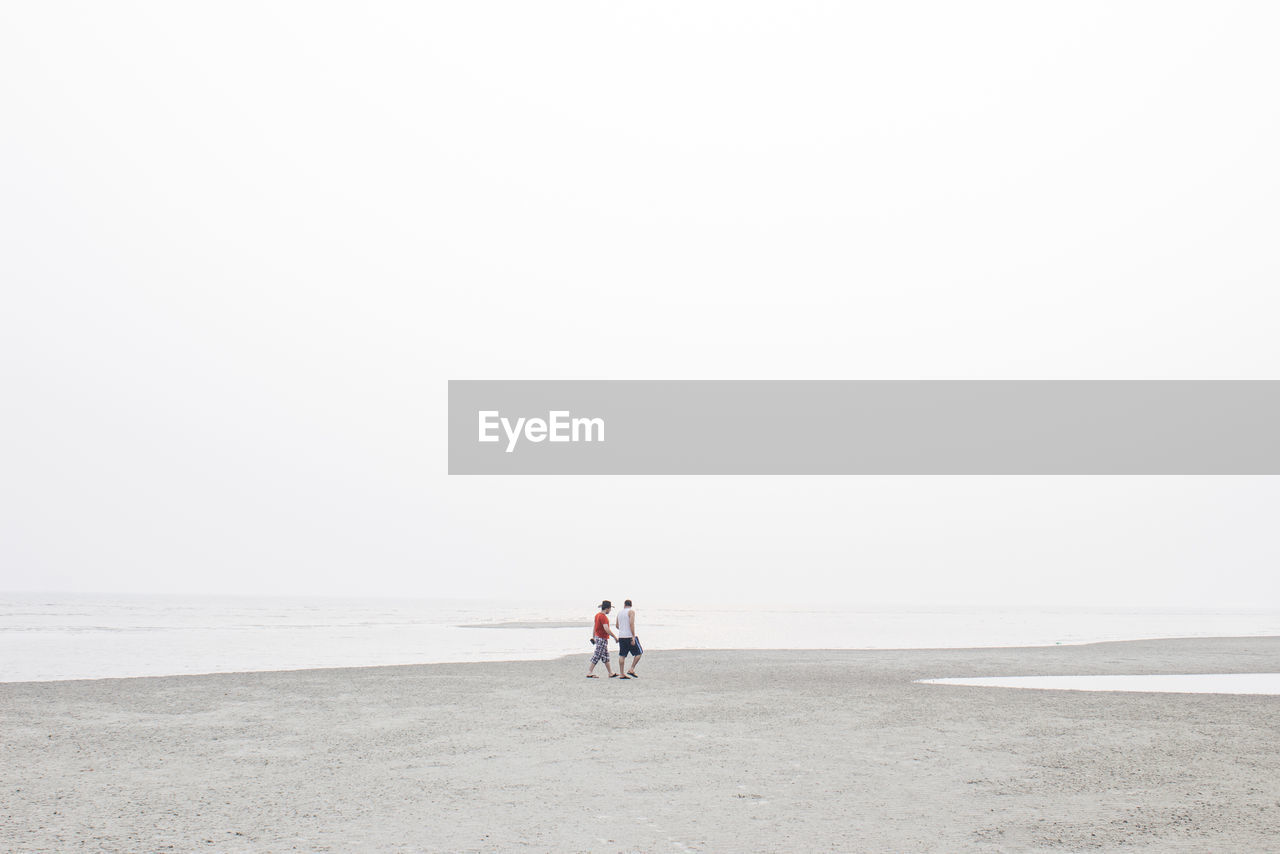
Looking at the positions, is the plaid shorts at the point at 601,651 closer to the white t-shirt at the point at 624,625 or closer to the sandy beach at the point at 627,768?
the white t-shirt at the point at 624,625

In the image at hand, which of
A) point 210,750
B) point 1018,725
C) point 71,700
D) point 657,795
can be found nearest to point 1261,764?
point 1018,725

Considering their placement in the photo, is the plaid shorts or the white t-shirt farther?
the plaid shorts

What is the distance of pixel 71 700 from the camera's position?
18.2 meters

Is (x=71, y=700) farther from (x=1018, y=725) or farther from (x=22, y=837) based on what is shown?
(x=1018, y=725)

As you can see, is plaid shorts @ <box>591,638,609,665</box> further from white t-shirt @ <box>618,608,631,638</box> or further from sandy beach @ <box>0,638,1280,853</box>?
sandy beach @ <box>0,638,1280,853</box>

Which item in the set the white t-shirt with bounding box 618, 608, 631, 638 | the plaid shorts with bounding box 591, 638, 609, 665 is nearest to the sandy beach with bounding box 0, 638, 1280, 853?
the white t-shirt with bounding box 618, 608, 631, 638

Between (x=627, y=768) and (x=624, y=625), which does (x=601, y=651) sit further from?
(x=627, y=768)

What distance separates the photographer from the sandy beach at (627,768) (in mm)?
8789

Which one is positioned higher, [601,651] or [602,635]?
[602,635]

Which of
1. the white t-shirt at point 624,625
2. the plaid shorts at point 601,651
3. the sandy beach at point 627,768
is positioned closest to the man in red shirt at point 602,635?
the plaid shorts at point 601,651

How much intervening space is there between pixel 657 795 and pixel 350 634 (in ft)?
150

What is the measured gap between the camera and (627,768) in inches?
469

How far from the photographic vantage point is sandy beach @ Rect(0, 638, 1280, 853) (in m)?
8.79

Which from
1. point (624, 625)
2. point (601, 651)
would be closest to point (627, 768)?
point (624, 625)
